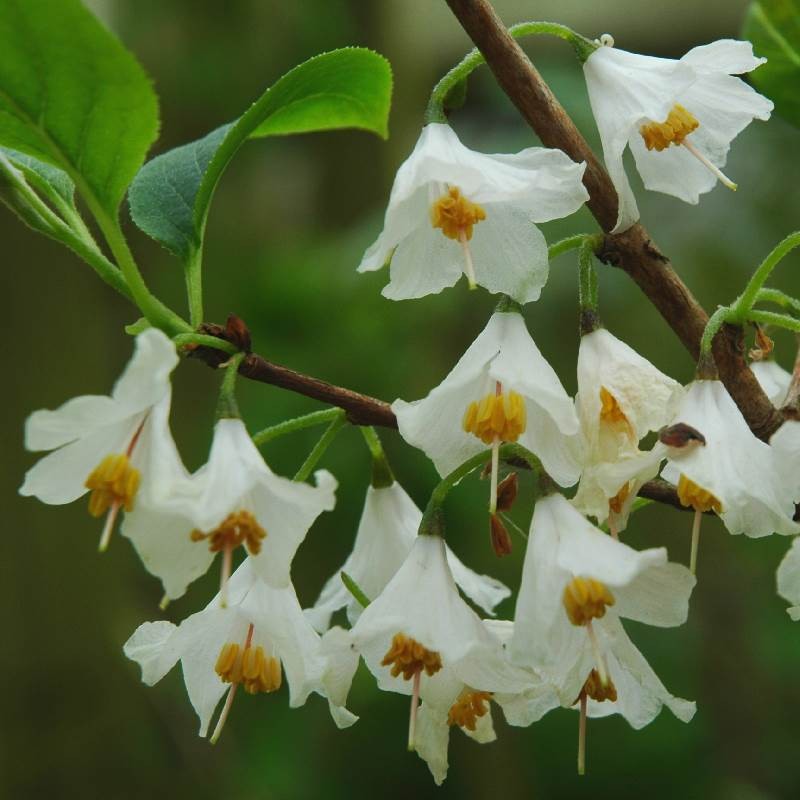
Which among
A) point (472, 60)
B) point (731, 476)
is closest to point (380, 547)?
point (731, 476)

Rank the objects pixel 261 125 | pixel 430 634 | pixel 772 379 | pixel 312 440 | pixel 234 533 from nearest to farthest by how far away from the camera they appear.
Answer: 1. pixel 234 533
2. pixel 430 634
3. pixel 261 125
4. pixel 772 379
5. pixel 312 440

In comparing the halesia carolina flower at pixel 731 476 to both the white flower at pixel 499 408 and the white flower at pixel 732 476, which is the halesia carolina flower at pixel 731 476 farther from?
the white flower at pixel 499 408

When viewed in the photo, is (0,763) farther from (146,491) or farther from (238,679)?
(146,491)

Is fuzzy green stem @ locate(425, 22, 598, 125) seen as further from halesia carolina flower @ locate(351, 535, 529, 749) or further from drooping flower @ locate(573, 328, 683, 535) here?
halesia carolina flower @ locate(351, 535, 529, 749)

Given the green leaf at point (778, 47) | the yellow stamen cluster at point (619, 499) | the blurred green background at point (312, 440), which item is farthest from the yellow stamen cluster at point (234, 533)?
the blurred green background at point (312, 440)

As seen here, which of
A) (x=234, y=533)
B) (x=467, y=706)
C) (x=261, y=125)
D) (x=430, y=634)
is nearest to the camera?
(x=234, y=533)

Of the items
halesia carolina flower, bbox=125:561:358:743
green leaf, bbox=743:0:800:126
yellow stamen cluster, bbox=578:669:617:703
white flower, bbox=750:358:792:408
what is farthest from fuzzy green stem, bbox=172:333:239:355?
green leaf, bbox=743:0:800:126

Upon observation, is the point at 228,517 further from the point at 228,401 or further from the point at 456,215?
the point at 456,215
